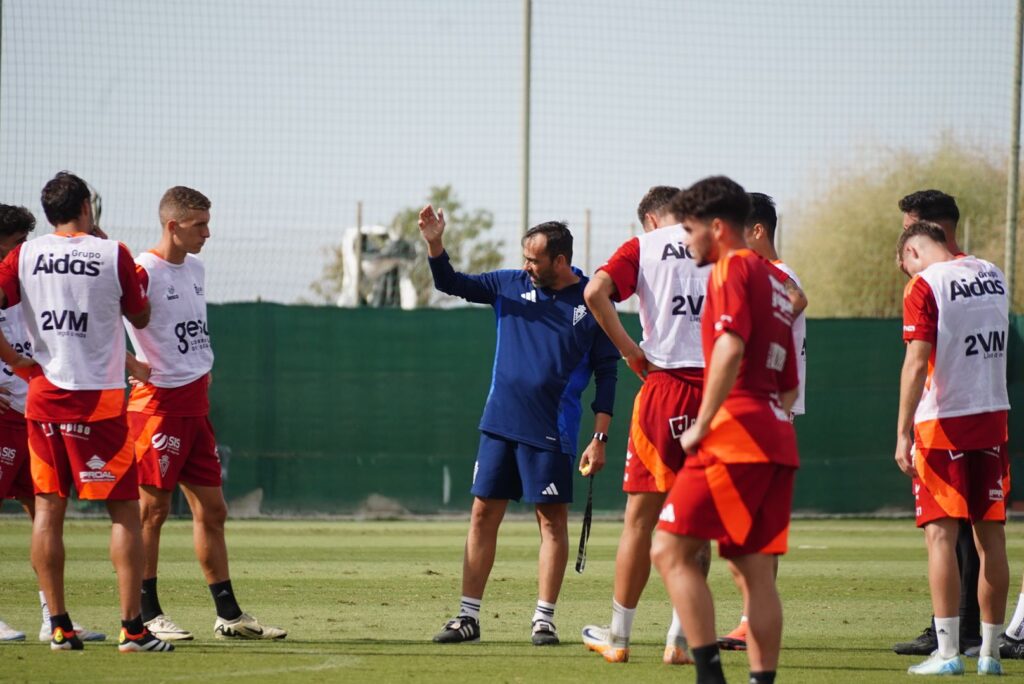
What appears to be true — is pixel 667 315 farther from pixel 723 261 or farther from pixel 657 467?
pixel 723 261

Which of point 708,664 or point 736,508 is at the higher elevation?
point 736,508

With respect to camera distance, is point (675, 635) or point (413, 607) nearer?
point (675, 635)

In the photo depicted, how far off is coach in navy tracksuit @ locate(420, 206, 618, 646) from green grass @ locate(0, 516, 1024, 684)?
1.77 feet

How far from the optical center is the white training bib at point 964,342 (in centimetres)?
687

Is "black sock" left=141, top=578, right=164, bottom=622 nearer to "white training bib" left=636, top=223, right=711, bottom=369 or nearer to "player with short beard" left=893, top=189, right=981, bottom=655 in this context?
"white training bib" left=636, top=223, right=711, bottom=369

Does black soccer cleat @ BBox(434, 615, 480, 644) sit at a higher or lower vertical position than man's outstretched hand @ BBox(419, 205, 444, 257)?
lower

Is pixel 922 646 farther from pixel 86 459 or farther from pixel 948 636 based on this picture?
pixel 86 459

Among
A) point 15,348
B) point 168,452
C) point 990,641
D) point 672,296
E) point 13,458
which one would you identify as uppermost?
point 672,296

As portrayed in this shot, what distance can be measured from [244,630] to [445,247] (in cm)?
1275

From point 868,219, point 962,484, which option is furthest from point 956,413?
point 868,219

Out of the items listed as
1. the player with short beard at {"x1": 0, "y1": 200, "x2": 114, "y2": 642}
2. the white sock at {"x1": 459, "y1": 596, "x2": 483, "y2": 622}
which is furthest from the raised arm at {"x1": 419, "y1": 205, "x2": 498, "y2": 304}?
the player with short beard at {"x1": 0, "y1": 200, "x2": 114, "y2": 642}

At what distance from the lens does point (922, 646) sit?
7352 millimetres

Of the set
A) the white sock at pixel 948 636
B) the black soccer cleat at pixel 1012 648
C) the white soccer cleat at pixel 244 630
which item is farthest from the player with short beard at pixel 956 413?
the white soccer cleat at pixel 244 630

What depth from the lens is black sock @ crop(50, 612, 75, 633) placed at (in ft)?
22.6
